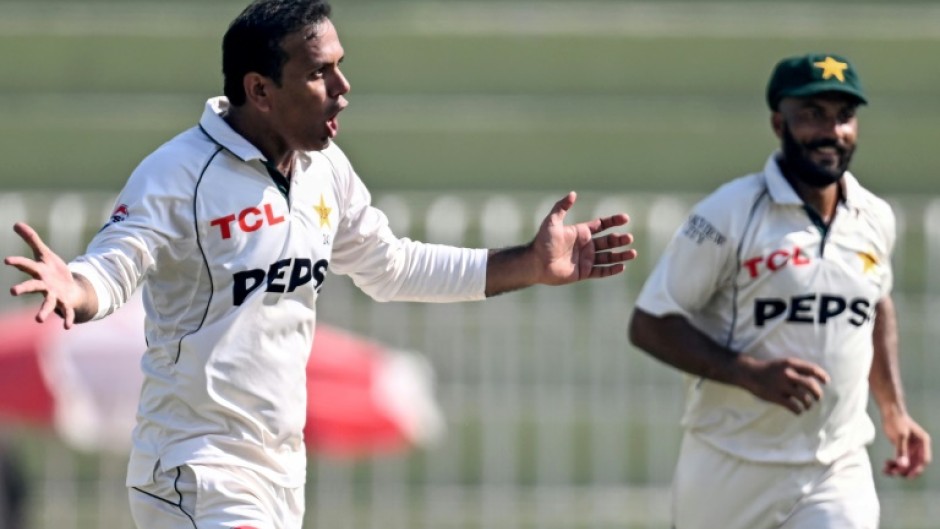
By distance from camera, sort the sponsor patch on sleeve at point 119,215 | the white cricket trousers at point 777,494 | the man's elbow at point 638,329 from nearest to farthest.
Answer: the sponsor patch on sleeve at point 119,215 < the white cricket trousers at point 777,494 < the man's elbow at point 638,329

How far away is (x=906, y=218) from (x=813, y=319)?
610 cm

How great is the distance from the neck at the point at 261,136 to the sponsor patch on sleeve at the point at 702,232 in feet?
5.74

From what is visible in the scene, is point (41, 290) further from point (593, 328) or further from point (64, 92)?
point (64, 92)

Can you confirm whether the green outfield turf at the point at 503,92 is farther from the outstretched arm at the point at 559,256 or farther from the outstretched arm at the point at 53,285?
the outstretched arm at the point at 53,285

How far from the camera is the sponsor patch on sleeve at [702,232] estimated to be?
638 cm

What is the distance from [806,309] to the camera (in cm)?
636

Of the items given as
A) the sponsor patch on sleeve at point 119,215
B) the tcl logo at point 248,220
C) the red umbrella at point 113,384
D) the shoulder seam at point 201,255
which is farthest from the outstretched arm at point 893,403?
the red umbrella at point 113,384

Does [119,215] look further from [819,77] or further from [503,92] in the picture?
[503,92]

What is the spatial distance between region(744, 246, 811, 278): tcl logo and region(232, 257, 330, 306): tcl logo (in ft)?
5.91

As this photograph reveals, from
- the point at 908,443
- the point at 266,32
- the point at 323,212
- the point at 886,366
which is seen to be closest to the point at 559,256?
the point at 323,212

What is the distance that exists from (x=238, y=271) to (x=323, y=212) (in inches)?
15.0

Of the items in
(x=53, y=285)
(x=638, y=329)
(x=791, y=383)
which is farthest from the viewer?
(x=638, y=329)

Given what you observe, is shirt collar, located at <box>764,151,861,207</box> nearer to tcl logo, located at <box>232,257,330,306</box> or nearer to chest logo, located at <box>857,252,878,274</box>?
chest logo, located at <box>857,252,878,274</box>

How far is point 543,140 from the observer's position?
14.7 m
